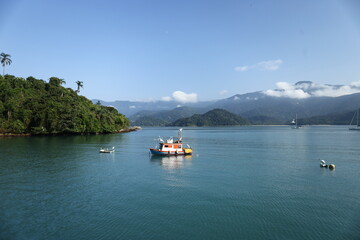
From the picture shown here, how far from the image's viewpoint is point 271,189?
32656 mm

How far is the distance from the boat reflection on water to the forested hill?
83786mm

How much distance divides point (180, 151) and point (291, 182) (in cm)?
3302

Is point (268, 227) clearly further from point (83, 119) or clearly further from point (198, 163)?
point (83, 119)

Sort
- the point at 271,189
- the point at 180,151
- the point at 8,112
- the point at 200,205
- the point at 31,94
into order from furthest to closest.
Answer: the point at 31,94
the point at 8,112
the point at 180,151
the point at 271,189
the point at 200,205

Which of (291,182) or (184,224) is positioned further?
(291,182)

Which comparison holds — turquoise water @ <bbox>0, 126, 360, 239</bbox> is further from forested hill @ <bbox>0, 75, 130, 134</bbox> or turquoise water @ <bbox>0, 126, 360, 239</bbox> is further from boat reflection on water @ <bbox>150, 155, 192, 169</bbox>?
forested hill @ <bbox>0, 75, 130, 134</bbox>

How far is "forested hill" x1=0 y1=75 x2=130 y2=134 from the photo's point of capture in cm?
11906

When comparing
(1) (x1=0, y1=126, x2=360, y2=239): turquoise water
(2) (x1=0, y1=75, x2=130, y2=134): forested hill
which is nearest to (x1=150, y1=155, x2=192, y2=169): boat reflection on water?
(1) (x1=0, y1=126, x2=360, y2=239): turquoise water

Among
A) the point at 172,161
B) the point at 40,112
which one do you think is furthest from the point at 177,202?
the point at 40,112

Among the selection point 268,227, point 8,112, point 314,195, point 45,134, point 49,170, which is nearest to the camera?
point 268,227

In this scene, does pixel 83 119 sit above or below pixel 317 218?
above

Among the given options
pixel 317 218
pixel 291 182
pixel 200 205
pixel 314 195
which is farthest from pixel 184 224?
pixel 291 182

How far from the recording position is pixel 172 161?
56.2 meters

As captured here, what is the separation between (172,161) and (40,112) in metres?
98.1
